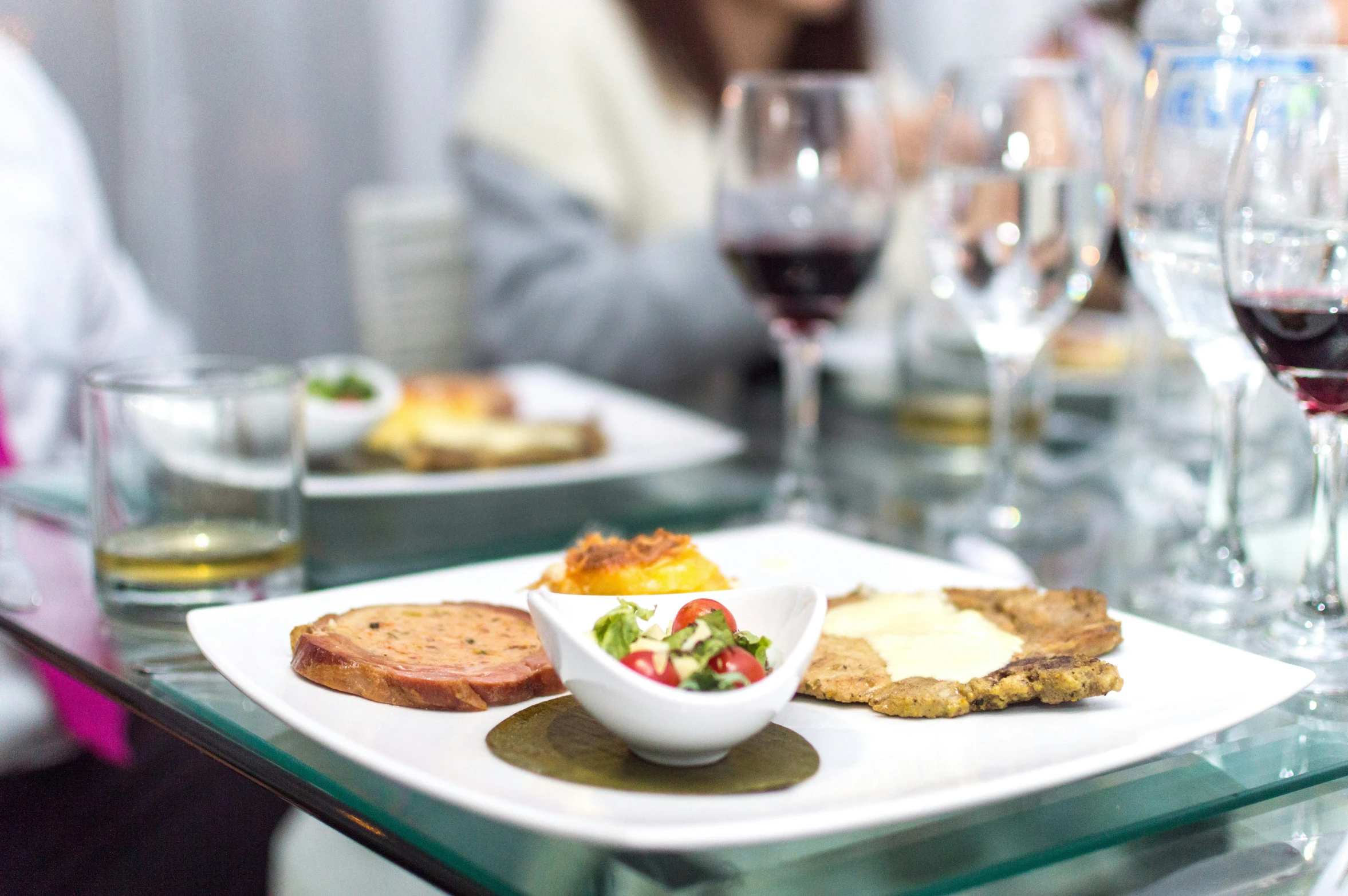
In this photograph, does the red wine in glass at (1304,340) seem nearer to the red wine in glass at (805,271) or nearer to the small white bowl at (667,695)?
the small white bowl at (667,695)

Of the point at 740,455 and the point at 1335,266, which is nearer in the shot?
the point at 1335,266

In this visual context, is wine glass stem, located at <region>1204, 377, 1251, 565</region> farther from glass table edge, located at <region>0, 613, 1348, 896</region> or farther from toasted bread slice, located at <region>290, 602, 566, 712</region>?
toasted bread slice, located at <region>290, 602, 566, 712</region>

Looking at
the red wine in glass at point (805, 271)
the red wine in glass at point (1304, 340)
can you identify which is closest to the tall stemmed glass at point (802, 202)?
the red wine in glass at point (805, 271)

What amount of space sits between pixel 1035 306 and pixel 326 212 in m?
2.48

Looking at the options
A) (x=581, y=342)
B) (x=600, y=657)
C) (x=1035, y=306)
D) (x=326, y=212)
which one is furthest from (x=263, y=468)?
(x=326, y=212)

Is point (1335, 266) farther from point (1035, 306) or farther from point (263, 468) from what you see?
point (263, 468)

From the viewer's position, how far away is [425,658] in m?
0.64

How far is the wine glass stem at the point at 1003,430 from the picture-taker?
111 cm

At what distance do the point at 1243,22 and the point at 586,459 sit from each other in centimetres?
63

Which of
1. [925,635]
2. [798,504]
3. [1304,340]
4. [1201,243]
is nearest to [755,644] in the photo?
[925,635]

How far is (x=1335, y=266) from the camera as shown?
2.28 feet

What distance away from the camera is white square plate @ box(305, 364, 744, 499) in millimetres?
1133

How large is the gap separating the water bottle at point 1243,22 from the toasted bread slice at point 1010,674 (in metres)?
0.51

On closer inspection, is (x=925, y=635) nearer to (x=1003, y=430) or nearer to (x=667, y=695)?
(x=667, y=695)
